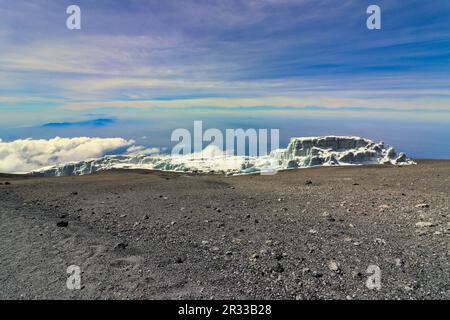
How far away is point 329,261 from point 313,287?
49.7 inches

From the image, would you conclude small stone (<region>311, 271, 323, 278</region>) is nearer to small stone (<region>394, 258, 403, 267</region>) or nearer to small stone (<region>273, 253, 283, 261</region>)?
small stone (<region>273, 253, 283, 261</region>)

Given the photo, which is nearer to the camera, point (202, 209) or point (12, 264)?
point (12, 264)

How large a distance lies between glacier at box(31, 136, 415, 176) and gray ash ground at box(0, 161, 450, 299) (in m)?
23.4

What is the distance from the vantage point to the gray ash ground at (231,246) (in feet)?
19.6

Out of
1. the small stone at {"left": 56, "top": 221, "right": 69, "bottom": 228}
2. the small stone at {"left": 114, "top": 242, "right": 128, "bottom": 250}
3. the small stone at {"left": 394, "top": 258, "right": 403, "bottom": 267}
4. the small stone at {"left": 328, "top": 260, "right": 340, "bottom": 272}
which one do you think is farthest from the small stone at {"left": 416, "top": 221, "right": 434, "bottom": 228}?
the small stone at {"left": 56, "top": 221, "right": 69, "bottom": 228}

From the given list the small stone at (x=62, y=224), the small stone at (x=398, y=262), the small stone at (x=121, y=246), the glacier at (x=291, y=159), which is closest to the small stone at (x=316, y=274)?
the small stone at (x=398, y=262)

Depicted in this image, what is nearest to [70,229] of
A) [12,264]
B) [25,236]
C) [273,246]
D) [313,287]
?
[25,236]

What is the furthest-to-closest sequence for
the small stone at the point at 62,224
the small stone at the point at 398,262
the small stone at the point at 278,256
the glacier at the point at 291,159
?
the glacier at the point at 291,159, the small stone at the point at 62,224, the small stone at the point at 278,256, the small stone at the point at 398,262

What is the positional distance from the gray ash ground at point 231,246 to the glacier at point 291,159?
23.4 metres

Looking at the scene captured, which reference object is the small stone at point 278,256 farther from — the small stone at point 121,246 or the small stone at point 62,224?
the small stone at point 62,224

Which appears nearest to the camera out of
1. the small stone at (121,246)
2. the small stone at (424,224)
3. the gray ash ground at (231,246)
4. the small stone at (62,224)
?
the gray ash ground at (231,246)
